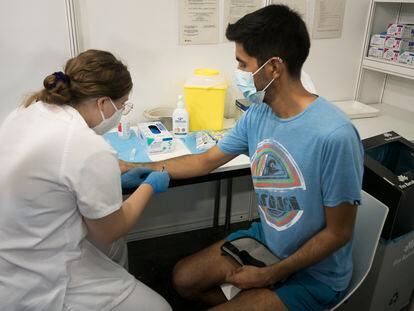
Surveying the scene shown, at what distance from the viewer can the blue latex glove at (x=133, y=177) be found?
1354 mm

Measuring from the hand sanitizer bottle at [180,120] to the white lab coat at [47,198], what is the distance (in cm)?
82

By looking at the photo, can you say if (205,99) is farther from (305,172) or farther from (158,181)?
(305,172)

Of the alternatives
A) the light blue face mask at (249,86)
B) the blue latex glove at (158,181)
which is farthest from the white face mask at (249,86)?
the blue latex glove at (158,181)

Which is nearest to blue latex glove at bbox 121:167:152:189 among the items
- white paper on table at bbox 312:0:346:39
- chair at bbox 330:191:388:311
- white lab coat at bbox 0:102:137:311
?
white lab coat at bbox 0:102:137:311

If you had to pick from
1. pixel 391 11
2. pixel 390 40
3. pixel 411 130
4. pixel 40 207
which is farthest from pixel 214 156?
pixel 391 11

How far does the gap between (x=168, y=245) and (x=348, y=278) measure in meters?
1.30

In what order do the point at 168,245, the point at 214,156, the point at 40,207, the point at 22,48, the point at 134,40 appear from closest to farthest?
A: 1. the point at 40,207
2. the point at 214,156
3. the point at 22,48
4. the point at 134,40
5. the point at 168,245

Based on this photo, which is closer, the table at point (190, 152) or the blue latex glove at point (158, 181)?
the blue latex glove at point (158, 181)

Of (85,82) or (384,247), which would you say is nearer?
(85,82)

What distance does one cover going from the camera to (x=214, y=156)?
4.83 feet

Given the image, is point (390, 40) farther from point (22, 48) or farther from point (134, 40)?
point (22, 48)

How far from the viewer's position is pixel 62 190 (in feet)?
3.10

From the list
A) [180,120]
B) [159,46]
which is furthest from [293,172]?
[159,46]

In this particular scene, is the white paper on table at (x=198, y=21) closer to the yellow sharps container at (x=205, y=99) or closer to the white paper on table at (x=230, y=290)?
the yellow sharps container at (x=205, y=99)
